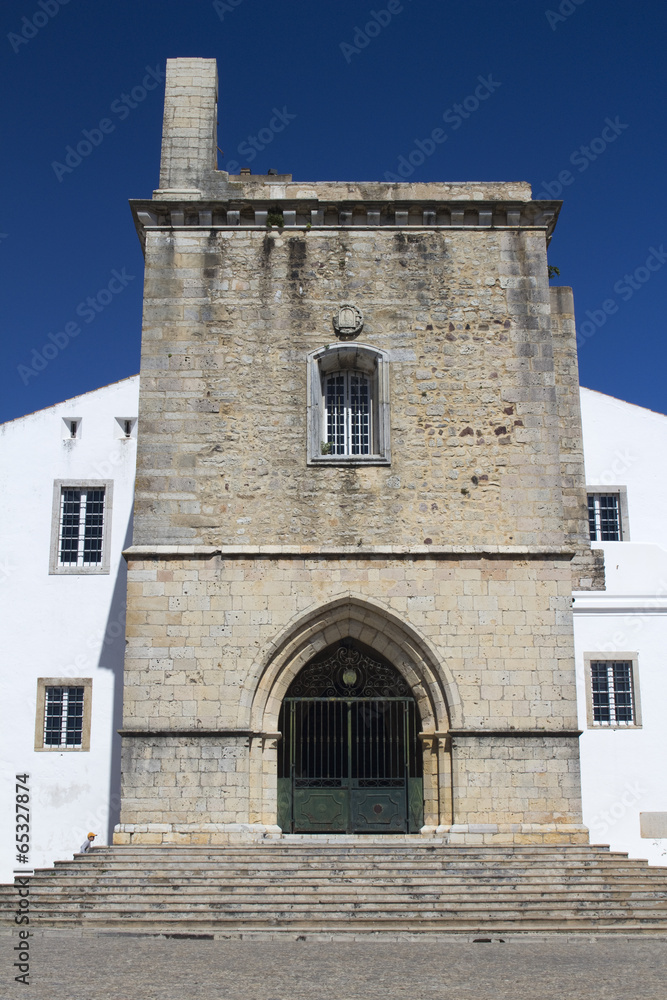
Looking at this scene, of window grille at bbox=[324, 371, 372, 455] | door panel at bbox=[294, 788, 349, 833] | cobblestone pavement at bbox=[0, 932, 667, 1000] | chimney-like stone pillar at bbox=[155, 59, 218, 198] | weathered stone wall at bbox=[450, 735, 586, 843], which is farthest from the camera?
chimney-like stone pillar at bbox=[155, 59, 218, 198]

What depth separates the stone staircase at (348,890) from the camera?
34.9 feet

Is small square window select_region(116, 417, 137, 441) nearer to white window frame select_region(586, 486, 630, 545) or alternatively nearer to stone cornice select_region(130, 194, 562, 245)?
stone cornice select_region(130, 194, 562, 245)

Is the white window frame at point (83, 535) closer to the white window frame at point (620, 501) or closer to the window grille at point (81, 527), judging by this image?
the window grille at point (81, 527)

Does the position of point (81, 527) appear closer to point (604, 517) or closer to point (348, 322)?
point (348, 322)

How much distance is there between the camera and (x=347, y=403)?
1415 cm

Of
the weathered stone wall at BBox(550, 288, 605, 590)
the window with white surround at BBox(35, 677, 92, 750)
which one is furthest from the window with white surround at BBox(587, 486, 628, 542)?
the window with white surround at BBox(35, 677, 92, 750)

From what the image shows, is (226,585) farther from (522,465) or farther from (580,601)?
(580,601)

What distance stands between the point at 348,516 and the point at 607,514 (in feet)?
23.1

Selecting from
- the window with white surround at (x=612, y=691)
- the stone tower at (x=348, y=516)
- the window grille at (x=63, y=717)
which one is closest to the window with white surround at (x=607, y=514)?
the window with white surround at (x=612, y=691)

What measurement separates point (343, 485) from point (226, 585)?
6.65 feet

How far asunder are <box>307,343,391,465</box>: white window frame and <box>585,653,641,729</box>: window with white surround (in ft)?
18.0

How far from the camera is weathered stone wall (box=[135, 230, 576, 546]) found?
43.7 ft

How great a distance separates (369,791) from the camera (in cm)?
1318

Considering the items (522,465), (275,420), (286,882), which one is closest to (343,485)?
(275,420)
